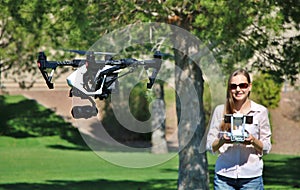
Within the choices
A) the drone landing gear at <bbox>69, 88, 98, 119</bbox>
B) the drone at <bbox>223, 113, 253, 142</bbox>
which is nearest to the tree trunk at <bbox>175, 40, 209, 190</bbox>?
the drone landing gear at <bbox>69, 88, 98, 119</bbox>

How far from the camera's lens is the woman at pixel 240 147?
7.12m

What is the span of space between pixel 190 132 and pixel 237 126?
1087 cm

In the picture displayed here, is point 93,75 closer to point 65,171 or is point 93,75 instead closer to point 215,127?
point 215,127

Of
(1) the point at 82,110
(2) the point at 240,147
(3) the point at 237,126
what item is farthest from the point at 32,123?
(3) the point at 237,126

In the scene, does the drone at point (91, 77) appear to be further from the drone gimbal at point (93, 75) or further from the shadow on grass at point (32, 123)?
the shadow on grass at point (32, 123)

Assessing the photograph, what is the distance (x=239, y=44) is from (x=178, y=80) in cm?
160

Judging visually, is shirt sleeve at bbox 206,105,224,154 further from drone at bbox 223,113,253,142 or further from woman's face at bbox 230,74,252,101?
drone at bbox 223,113,253,142

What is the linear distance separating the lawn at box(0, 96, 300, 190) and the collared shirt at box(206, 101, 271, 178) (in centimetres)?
1087

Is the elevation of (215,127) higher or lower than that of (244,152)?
higher

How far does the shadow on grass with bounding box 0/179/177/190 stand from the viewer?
21641mm

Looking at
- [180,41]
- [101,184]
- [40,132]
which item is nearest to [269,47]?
[180,41]

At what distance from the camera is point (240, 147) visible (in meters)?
7.12

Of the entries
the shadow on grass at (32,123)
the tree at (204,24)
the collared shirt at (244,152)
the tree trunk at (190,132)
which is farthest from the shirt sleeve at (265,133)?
Result: the shadow on grass at (32,123)

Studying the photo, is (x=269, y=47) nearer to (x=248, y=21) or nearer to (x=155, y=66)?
(x=248, y=21)
